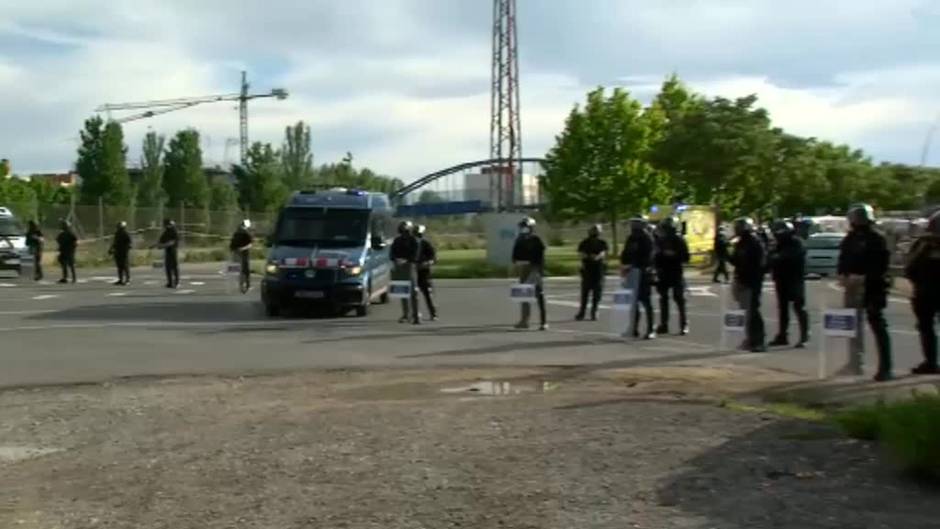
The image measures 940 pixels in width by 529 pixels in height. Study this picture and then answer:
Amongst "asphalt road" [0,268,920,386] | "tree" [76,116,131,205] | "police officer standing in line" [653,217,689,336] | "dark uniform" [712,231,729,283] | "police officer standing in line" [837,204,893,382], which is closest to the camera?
"police officer standing in line" [837,204,893,382]

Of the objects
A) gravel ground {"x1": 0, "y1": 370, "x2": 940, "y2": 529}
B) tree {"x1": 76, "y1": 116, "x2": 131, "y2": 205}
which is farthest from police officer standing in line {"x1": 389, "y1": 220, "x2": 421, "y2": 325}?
tree {"x1": 76, "y1": 116, "x2": 131, "y2": 205}

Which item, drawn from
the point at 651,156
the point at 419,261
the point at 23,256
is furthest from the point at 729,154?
the point at 419,261

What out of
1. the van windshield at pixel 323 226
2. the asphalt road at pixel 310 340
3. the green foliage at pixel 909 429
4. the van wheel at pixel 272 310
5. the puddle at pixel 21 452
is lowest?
the puddle at pixel 21 452

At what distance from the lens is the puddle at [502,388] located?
12.5m

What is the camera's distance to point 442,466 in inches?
338

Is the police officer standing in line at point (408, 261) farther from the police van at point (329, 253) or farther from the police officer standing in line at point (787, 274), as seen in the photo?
the police officer standing in line at point (787, 274)

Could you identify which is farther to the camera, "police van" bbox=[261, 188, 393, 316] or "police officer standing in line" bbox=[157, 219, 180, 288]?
"police officer standing in line" bbox=[157, 219, 180, 288]

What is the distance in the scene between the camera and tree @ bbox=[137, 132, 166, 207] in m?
81.1

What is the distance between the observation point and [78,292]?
100 feet

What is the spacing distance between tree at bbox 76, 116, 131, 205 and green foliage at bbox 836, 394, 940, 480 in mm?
A: 65979

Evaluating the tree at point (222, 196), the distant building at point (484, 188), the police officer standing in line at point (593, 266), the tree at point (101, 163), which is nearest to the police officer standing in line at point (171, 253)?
the police officer standing in line at point (593, 266)

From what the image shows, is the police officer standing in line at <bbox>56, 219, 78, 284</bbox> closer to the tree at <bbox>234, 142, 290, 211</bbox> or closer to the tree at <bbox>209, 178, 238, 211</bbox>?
the tree at <bbox>234, 142, 290, 211</bbox>

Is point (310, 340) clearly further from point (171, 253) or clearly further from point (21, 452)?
point (171, 253)

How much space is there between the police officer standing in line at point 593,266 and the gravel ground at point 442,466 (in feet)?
32.1
